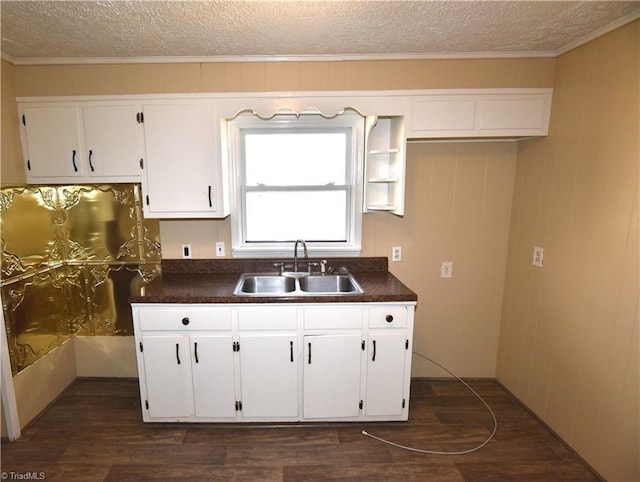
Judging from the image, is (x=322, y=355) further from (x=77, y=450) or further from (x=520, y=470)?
(x=77, y=450)

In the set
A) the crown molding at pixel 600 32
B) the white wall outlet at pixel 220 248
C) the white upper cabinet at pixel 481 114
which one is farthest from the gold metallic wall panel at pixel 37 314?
the crown molding at pixel 600 32

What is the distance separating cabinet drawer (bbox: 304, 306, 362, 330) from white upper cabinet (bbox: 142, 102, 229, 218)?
3.16 ft

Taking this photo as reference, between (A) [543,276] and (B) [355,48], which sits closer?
(B) [355,48]

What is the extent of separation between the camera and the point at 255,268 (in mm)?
2545

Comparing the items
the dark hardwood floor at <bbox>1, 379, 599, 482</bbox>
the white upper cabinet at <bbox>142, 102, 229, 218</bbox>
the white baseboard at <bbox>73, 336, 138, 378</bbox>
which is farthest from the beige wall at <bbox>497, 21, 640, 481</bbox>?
the white baseboard at <bbox>73, 336, 138, 378</bbox>

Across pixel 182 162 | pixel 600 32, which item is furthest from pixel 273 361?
pixel 600 32

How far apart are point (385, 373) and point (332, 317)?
1.72ft

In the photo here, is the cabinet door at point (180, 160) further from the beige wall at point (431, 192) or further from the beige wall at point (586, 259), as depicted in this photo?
the beige wall at point (586, 259)

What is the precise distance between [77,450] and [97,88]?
2.33 m

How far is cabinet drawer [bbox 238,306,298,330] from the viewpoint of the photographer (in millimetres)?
2041

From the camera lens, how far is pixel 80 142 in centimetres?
219

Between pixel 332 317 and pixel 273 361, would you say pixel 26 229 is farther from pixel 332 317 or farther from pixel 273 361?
pixel 332 317

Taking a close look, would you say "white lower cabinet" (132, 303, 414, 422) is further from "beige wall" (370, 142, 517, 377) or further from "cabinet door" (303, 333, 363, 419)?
"beige wall" (370, 142, 517, 377)

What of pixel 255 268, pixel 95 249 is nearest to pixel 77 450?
pixel 95 249
